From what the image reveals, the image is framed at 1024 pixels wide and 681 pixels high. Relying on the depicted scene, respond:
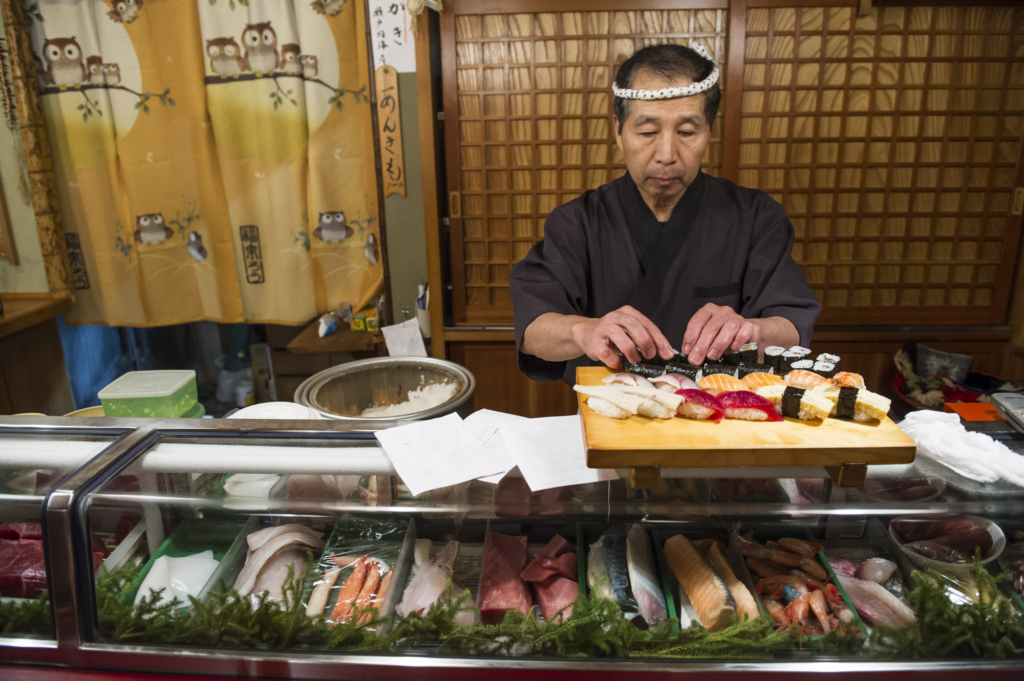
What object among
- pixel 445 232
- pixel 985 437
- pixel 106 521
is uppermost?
pixel 445 232

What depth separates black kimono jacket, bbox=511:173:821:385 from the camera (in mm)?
2619

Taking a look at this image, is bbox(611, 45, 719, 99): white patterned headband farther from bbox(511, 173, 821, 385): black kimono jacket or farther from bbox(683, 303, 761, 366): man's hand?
bbox(683, 303, 761, 366): man's hand

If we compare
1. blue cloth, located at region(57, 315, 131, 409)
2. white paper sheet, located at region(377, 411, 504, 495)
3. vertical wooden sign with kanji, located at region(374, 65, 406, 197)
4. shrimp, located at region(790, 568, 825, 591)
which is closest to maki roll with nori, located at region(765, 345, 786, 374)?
shrimp, located at region(790, 568, 825, 591)

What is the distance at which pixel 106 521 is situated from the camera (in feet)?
5.21

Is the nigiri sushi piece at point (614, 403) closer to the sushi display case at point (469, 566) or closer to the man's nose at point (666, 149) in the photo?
the sushi display case at point (469, 566)

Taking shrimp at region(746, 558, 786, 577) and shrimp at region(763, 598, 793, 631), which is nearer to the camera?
shrimp at region(763, 598, 793, 631)

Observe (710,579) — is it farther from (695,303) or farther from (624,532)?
(695,303)

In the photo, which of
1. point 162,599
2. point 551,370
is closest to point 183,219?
point 551,370

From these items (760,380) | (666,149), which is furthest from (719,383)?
(666,149)

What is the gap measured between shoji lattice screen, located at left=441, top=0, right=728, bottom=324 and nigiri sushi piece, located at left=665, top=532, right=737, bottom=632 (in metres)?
2.97

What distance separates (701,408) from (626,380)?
249 mm

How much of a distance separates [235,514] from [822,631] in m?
1.55

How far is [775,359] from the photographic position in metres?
1.79

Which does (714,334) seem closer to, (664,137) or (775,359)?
(775,359)
